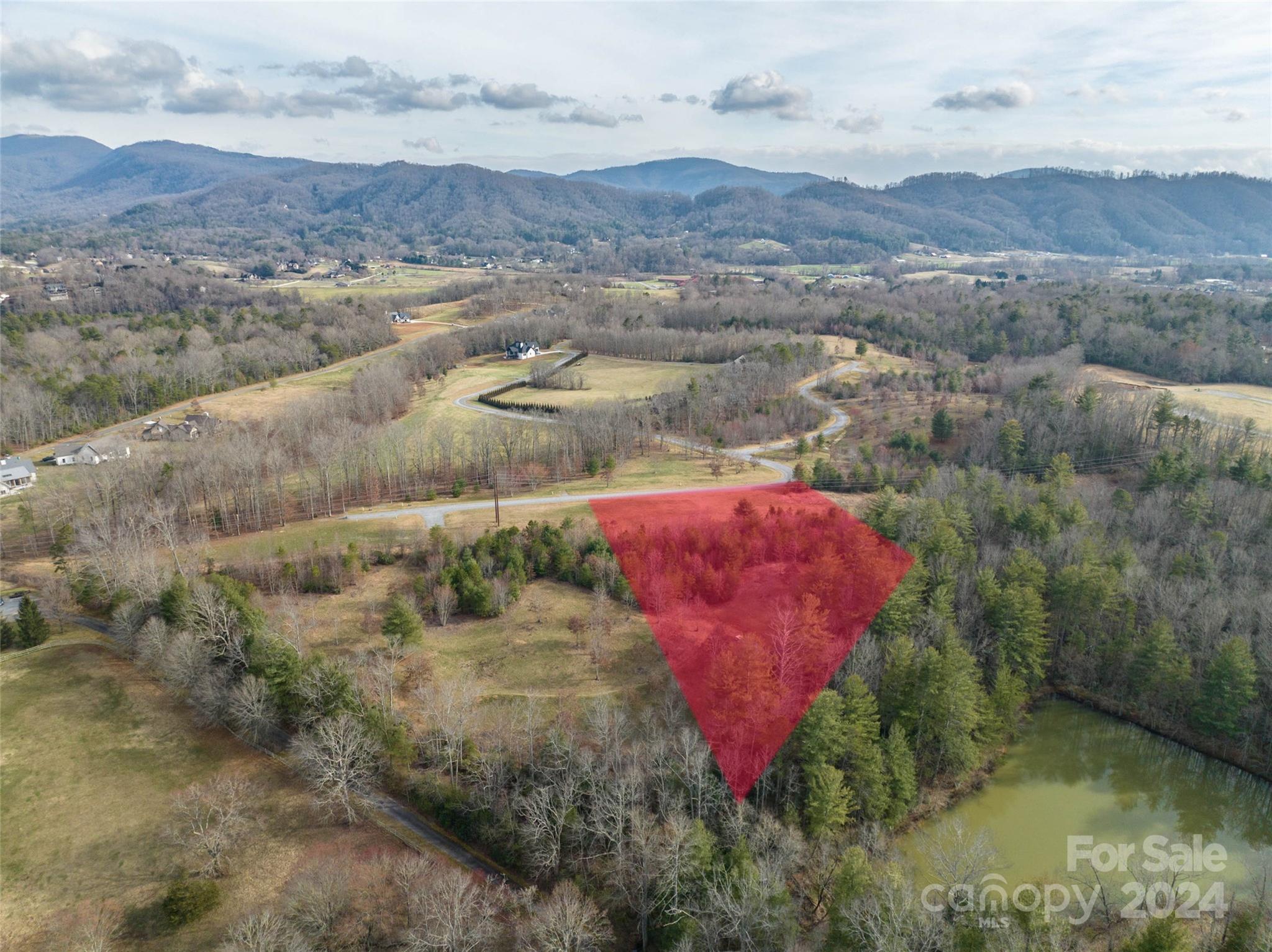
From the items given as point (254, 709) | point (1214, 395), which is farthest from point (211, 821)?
point (1214, 395)

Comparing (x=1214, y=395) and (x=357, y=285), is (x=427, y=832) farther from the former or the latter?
(x=357, y=285)

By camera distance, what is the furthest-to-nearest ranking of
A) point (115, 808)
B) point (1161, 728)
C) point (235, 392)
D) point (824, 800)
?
1. point (235, 392)
2. point (1161, 728)
3. point (115, 808)
4. point (824, 800)

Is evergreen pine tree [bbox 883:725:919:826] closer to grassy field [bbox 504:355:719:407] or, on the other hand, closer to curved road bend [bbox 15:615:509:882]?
curved road bend [bbox 15:615:509:882]

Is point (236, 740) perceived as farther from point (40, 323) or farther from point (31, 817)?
point (40, 323)

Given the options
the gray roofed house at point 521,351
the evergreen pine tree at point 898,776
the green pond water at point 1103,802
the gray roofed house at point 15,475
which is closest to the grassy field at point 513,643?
the evergreen pine tree at point 898,776
